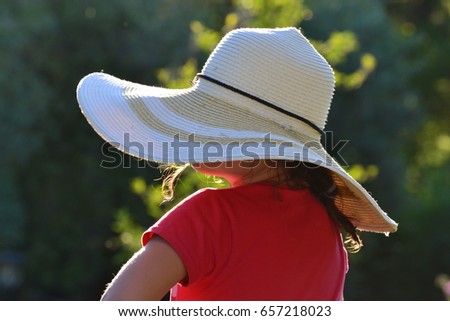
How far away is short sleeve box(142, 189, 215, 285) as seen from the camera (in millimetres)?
1723

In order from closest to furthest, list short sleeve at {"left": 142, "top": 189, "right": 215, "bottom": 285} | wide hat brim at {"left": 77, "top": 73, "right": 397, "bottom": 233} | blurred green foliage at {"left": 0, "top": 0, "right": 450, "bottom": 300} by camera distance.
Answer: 1. short sleeve at {"left": 142, "top": 189, "right": 215, "bottom": 285}
2. wide hat brim at {"left": 77, "top": 73, "right": 397, "bottom": 233}
3. blurred green foliage at {"left": 0, "top": 0, "right": 450, "bottom": 300}

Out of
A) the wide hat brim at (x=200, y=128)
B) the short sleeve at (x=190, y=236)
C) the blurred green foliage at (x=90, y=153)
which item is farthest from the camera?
the blurred green foliage at (x=90, y=153)

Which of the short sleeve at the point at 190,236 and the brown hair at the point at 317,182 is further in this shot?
the brown hair at the point at 317,182

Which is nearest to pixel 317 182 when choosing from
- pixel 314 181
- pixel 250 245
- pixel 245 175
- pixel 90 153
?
pixel 314 181

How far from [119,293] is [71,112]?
12.1 m

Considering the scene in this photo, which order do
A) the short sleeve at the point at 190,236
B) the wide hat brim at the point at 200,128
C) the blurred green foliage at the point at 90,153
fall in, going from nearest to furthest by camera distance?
the short sleeve at the point at 190,236, the wide hat brim at the point at 200,128, the blurred green foliage at the point at 90,153

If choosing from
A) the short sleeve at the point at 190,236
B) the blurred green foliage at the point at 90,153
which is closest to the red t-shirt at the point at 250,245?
the short sleeve at the point at 190,236

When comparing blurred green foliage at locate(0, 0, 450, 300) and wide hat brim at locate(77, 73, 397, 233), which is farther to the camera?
blurred green foliage at locate(0, 0, 450, 300)

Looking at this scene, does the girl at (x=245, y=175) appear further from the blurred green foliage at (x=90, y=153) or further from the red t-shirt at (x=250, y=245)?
the blurred green foliage at (x=90, y=153)

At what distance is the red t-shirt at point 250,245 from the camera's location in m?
1.75

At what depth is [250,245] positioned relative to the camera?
71.2 inches

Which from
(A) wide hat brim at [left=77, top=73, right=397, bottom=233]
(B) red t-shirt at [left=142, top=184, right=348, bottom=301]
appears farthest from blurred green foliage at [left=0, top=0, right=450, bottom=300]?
(B) red t-shirt at [left=142, top=184, right=348, bottom=301]

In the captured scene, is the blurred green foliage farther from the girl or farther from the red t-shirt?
the red t-shirt
